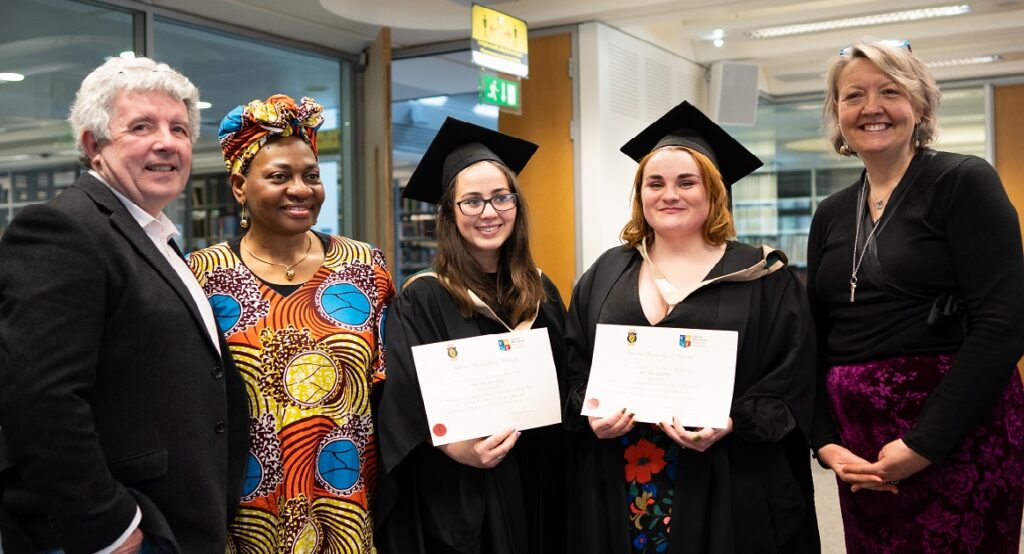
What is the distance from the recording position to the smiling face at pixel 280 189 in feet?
8.19

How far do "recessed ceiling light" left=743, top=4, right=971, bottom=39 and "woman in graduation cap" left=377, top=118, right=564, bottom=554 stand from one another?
18.4ft

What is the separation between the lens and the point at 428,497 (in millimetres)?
2666

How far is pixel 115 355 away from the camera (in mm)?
1874

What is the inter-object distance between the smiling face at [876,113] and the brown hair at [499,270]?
0.94 m

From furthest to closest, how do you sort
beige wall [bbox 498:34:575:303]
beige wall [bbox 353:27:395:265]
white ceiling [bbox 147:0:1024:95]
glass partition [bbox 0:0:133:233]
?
beige wall [bbox 498:34:575:303]
beige wall [bbox 353:27:395:265]
white ceiling [bbox 147:0:1024:95]
glass partition [bbox 0:0:133:233]

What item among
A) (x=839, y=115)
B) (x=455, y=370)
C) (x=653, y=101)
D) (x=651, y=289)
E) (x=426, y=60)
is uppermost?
(x=426, y=60)

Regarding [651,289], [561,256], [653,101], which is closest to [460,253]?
[651,289]

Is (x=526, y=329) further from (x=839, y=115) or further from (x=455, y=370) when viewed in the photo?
(x=839, y=115)

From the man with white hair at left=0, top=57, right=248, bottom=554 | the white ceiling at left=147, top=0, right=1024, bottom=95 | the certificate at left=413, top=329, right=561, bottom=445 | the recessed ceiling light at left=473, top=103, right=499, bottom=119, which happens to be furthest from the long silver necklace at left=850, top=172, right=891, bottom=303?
the recessed ceiling light at left=473, top=103, right=499, bottom=119

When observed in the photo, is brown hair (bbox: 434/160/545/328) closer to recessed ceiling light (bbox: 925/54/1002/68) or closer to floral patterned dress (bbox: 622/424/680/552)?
floral patterned dress (bbox: 622/424/680/552)

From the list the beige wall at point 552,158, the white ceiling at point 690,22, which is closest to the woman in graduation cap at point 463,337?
the white ceiling at point 690,22

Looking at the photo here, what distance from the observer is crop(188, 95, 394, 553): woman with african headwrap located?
2393mm

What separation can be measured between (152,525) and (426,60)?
733cm

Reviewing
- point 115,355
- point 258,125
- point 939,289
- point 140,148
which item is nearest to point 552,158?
point 258,125
